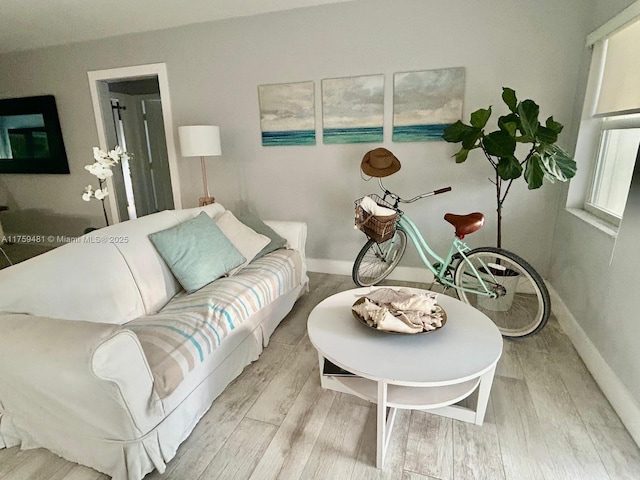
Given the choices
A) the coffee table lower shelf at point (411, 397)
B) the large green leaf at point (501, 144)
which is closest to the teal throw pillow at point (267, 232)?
the coffee table lower shelf at point (411, 397)

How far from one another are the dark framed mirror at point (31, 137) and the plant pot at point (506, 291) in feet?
16.1

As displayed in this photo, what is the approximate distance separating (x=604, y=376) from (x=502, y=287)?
A: 75cm

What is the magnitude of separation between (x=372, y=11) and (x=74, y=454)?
344 cm

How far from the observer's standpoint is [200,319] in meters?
1.64

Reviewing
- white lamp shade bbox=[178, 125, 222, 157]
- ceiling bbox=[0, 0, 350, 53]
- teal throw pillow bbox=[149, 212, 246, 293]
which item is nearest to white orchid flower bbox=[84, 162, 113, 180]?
teal throw pillow bbox=[149, 212, 246, 293]

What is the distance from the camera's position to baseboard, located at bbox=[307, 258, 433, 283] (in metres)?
3.17

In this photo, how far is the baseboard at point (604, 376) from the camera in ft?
4.88

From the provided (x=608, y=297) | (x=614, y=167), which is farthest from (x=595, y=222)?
(x=608, y=297)

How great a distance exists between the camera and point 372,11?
2.79 meters

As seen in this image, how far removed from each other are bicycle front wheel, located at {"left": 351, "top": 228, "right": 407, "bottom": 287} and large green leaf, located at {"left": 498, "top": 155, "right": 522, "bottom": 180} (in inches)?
37.9

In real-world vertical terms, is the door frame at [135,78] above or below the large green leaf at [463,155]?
above

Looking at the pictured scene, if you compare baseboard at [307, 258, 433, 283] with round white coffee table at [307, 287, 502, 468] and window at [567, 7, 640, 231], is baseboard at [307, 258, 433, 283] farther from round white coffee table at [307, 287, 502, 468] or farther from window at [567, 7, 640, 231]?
round white coffee table at [307, 287, 502, 468]

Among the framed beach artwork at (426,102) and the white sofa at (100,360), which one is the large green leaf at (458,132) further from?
the white sofa at (100,360)

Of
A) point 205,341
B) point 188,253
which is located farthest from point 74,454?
point 188,253
